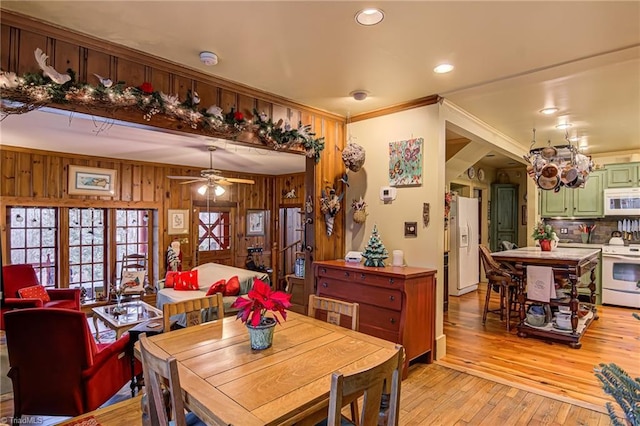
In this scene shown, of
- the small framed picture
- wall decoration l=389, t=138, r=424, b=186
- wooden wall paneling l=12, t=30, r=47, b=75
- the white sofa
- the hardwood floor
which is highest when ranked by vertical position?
wooden wall paneling l=12, t=30, r=47, b=75

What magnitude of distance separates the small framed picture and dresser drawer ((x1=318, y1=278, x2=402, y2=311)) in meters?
5.19

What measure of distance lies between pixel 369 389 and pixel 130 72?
8.85ft

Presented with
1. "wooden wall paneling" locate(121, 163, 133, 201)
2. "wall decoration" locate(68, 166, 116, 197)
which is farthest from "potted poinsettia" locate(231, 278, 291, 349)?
"wooden wall paneling" locate(121, 163, 133, 201)

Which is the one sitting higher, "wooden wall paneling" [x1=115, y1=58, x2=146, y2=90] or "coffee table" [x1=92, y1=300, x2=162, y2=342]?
"wooden wall paneling" [x1=115, y1=58, x2=146, y2=90]

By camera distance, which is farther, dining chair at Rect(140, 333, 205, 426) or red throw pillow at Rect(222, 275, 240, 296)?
red throw pillow at Rect(222, 275, 240, 296)

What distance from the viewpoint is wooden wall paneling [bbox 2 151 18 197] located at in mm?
5334

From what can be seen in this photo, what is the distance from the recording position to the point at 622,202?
19.4 feet

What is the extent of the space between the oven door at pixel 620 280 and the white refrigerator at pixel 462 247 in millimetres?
2035

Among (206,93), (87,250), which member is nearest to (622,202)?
(206,93)

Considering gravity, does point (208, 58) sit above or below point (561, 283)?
above

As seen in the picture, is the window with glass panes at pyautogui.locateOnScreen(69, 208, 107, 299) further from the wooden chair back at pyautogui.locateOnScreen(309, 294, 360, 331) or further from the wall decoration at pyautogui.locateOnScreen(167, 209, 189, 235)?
the wooden chair back at pyautogui.locateOnScreen(309, 294, 360, 331)

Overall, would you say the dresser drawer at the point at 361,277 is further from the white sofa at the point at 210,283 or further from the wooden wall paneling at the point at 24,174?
the wooden wall paneling at the point at 24,174

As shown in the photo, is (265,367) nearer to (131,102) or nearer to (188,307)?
(188,307)

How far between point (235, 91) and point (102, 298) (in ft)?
16.8
